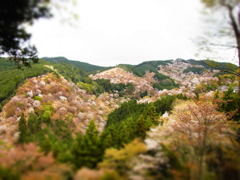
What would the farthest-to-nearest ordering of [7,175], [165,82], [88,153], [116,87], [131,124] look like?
[165,82] < [116,87] < [131,124] < [88,153] < [7,175]

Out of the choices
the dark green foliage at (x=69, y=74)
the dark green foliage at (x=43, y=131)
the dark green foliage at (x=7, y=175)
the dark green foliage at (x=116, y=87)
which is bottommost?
the dark green foliage at (x=43, y=131)

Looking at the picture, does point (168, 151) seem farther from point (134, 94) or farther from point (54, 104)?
point (134, 94)

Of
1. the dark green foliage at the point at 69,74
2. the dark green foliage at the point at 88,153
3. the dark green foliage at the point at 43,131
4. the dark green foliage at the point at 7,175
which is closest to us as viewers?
the dark green foliage at the point at 7,175

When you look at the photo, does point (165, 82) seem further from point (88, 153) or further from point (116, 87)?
point (88, 153)

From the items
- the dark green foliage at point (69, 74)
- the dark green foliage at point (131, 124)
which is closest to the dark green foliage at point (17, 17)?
the dark green foliage at point (131, 124)

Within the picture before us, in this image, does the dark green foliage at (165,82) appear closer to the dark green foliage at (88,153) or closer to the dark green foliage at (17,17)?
the dark green foliage at (88,153)

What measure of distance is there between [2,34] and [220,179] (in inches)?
600

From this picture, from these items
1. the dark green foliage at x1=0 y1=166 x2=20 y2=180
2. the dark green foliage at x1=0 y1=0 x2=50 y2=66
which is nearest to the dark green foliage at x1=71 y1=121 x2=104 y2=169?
the dark green foliage at x1=0 y1=166 x2=20 y2=180

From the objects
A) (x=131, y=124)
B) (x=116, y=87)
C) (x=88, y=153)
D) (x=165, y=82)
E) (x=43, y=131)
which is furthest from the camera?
(x=165, y=82)

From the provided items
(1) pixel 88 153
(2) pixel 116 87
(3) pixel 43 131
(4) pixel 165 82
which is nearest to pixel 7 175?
(1) pixel 88 153

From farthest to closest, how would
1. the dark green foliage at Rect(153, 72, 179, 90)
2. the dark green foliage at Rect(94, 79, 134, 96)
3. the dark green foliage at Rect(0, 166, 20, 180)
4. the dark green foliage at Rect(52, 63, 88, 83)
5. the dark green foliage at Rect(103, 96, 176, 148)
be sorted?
the dark green foliage at Rect(153, 72, 179, 90) → the dark green foliage at Rect(94, 79, 134, 96) → the dark green foliage at Rect(52, 63, 88, 83) → the dark green foliage at Rect(103, 96, 176, 148) → the dark green foliage at Rect(0, 166, 20, 180)

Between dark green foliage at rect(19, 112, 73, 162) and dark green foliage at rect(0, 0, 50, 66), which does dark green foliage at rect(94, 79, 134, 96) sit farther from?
dark green foliage at rect(0, 0, 50, 66)

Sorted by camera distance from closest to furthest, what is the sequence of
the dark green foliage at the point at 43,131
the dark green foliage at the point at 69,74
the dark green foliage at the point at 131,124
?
the dark green foliage at the point at 131,124
the dark green foliage at the point at 43,131
the dark green foliage at the point at 69,74

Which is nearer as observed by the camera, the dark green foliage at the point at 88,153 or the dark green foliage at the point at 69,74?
the dark green foliage at the point at 88,153
